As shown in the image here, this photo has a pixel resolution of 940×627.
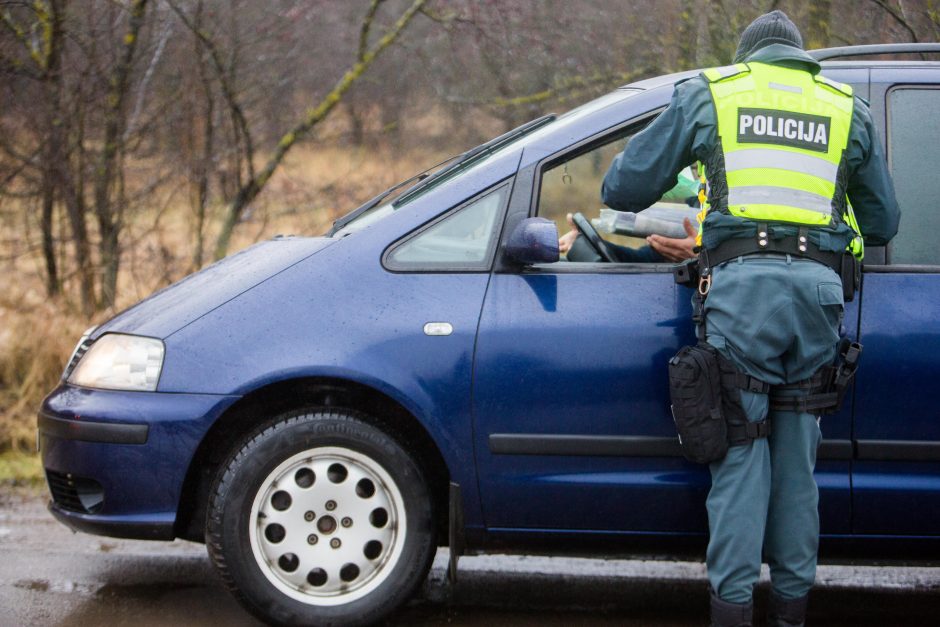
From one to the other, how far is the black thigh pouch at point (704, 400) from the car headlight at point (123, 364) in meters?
1.58

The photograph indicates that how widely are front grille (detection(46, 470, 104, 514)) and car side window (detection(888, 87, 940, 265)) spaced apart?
8.58 feet

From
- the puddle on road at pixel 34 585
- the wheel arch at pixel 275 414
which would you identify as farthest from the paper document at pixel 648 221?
the puddle on road at pixel 34 585

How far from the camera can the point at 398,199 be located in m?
3.88

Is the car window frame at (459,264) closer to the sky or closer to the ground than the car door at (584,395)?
closer to the sky

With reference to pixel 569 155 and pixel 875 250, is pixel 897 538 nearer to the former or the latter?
pixel 875 250

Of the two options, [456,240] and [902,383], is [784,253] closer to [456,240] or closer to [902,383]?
[902,383]

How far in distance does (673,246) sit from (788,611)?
48.0 inches

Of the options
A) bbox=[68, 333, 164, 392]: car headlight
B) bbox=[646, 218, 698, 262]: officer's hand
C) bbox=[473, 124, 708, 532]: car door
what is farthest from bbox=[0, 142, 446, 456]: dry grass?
bbox=[646, 218, 698, 262]: officer's hand

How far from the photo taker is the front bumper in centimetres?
345

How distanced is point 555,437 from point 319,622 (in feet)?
3.13

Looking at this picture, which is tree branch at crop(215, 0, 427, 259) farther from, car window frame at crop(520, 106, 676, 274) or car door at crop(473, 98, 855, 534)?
car door at crop(473, 98, 855, 534)

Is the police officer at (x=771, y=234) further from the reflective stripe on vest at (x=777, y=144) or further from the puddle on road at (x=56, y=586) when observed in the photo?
the puddle on road at (x=56, y=586)

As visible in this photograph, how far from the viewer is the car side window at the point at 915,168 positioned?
3549 millimetres

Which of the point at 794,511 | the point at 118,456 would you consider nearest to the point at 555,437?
the point at 794,511
